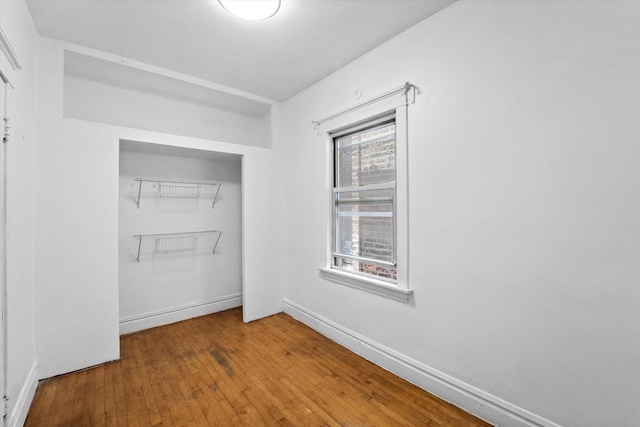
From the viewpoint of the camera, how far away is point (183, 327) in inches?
125

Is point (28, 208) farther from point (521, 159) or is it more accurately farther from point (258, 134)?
point (521, 159)

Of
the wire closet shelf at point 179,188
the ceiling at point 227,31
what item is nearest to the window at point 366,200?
the ceiling at point 227,31

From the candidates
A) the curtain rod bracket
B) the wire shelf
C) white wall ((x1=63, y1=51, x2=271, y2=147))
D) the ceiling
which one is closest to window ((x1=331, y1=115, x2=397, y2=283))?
the curtain rod bracket

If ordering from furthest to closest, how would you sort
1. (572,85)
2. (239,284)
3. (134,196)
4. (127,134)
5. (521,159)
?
1. (239,284)
2. (134,196)
3. (127,134)
4. (521,159)
5. (572,85)

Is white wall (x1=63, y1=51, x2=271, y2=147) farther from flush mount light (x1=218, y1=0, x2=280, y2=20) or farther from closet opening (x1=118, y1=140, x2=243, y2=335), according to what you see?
flush mount light (x1=218, y1=0, x2=280, y2=20)

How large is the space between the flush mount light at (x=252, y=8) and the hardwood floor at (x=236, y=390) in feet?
8.78

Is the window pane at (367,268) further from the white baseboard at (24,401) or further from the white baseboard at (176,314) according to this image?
the white baseboard at (24,401)

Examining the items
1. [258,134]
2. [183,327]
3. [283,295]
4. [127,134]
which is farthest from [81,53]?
[283,295]

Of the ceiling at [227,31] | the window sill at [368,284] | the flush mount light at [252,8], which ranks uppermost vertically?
the ceiling at [227,31]

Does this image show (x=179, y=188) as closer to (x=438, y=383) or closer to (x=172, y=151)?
(x=172, y=151)

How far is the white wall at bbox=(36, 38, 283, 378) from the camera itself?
2.22 m

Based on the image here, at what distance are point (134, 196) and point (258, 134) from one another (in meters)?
1.72

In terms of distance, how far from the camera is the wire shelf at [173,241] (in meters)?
3.18

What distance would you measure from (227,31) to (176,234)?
7.29 feet
